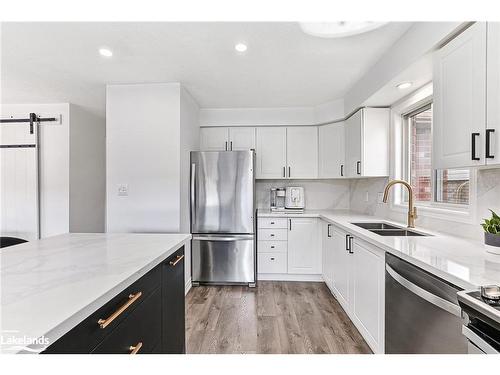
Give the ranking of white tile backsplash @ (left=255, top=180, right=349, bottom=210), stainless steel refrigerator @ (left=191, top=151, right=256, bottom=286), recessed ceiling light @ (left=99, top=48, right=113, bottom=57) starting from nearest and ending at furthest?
recessed ceiling light @ (left=99, top=48, right=113, bottom=57)
stainless steel refrigerator @ (left=191, top=151, right=256, bottom=286)
white tile backsplash @ (left=255, top=180, right=349, bottom=210)

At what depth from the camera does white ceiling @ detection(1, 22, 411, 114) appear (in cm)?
188

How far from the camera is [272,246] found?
11.3 feet

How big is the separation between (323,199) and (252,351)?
104 inches

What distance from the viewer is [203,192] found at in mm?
3211

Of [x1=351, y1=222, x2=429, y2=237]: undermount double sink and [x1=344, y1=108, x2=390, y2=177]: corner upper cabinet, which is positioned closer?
[x1=351, y1=222, x2=429, y2=237]: undermount double sink

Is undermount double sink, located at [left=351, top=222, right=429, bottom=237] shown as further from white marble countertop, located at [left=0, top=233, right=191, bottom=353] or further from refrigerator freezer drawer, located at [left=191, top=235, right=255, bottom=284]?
white marble countertop, located at [left=0, top=233, right=191, bottom=353]

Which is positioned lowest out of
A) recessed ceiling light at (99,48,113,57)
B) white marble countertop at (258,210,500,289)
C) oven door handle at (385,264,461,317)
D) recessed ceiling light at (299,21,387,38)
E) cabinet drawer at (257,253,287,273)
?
cabinet drawer at (257,253,287,273)

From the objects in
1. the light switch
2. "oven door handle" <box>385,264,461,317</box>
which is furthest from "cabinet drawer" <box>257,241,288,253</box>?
"oven door handle" <box>385,264,461,317</box>

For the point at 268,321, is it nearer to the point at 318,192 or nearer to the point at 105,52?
the point at 318,192

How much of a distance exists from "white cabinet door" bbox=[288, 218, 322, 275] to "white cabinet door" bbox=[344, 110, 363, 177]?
800 millimetres

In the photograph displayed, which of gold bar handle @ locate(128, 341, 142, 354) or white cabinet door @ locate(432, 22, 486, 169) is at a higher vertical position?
white cabinet door @ locate(432, 22, 486, 169)

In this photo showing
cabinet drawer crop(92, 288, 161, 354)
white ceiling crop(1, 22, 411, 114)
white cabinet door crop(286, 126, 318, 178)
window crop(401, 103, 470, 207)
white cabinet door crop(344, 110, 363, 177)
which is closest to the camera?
cabinet drawer crop(92, 288, 161, 354)
